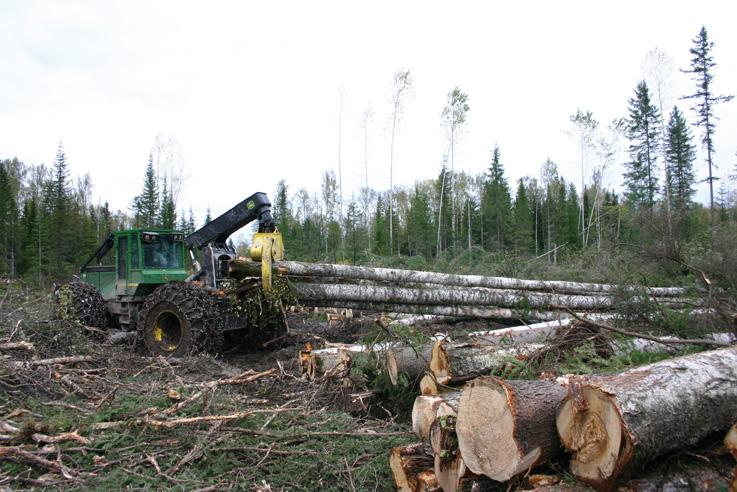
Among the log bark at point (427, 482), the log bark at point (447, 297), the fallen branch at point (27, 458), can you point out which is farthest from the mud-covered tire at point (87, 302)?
the log bark at point (427, 482)

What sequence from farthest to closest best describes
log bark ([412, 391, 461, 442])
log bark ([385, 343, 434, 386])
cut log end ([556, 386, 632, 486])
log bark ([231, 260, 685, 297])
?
log bark ([231, 260, 685, 297])
log bark ([385, 343, 434, 386])
log bark ([412, 391, 461, 442])
cut log end ([556, 386, 632, 486])

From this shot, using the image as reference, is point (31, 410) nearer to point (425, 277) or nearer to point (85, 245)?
point (425, 277)

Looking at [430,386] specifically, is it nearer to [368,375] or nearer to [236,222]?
[368,375]

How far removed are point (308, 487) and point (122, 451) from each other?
1429mm

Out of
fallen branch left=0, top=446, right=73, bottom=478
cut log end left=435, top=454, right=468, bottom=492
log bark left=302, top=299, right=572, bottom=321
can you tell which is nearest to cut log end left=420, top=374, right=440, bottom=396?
cut log end left=435, top=454, right=468, bottom=492

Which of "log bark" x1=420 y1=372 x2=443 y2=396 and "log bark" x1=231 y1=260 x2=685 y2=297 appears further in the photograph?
"log bark" x1=231 y1=260 x2=685 y2=297

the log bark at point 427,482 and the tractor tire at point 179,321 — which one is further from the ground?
the tractor tire at point 179,321

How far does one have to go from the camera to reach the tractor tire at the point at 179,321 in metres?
7.89

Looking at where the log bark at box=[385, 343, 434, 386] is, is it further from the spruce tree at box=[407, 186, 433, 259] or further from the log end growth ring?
the spruce tree at box=[407, 186, 433, 259]

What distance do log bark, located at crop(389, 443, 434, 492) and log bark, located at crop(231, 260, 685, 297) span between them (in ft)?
13.2

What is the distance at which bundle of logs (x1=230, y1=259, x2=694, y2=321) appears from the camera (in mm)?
7393

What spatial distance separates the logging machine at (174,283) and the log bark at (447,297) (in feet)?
2.80

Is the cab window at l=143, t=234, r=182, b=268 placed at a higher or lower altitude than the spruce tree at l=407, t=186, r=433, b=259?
lower

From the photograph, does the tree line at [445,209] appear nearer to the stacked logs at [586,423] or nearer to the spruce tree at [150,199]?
the spruce tree at [150,199]
